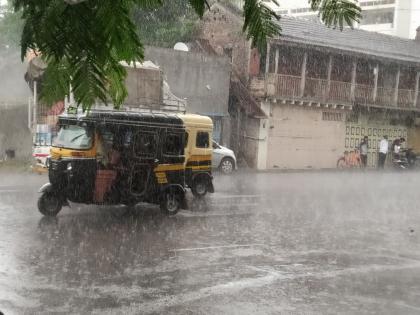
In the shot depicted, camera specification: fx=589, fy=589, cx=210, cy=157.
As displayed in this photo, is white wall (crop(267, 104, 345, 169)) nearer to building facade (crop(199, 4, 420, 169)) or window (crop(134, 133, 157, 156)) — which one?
building facade (crop(199, 4, 420, 169))

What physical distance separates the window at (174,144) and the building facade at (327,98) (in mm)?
11521

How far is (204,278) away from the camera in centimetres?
720

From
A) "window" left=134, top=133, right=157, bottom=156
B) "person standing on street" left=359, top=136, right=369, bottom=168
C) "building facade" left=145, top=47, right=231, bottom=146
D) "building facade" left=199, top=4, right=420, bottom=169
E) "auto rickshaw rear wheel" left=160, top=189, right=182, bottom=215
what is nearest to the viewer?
"window" left=134, top=133, right=157, bottom=156

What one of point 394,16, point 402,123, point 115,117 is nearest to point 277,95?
point 402,123

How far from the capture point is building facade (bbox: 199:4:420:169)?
24.8 meters

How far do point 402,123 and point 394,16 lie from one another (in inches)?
596

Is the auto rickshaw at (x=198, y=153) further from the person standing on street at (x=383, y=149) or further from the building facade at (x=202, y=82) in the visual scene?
the person standing on street at (x=383, y=149)

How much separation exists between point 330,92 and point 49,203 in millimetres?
18108

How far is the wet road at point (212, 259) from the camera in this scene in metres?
6.25

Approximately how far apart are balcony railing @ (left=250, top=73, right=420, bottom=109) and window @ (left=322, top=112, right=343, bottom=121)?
73 centimetres

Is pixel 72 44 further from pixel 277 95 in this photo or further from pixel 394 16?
pixel 394 16

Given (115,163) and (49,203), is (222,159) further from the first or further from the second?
(49,203)

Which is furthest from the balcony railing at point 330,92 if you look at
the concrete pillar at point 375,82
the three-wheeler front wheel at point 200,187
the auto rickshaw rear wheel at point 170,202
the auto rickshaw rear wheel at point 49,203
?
the auto rickshaw rear wheel at point 49,203

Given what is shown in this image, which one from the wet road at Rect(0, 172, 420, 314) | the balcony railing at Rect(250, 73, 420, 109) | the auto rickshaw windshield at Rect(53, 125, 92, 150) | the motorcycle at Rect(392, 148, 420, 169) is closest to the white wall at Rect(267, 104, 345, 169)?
the balcony railing at Rect(250, 73, 420, 109)
